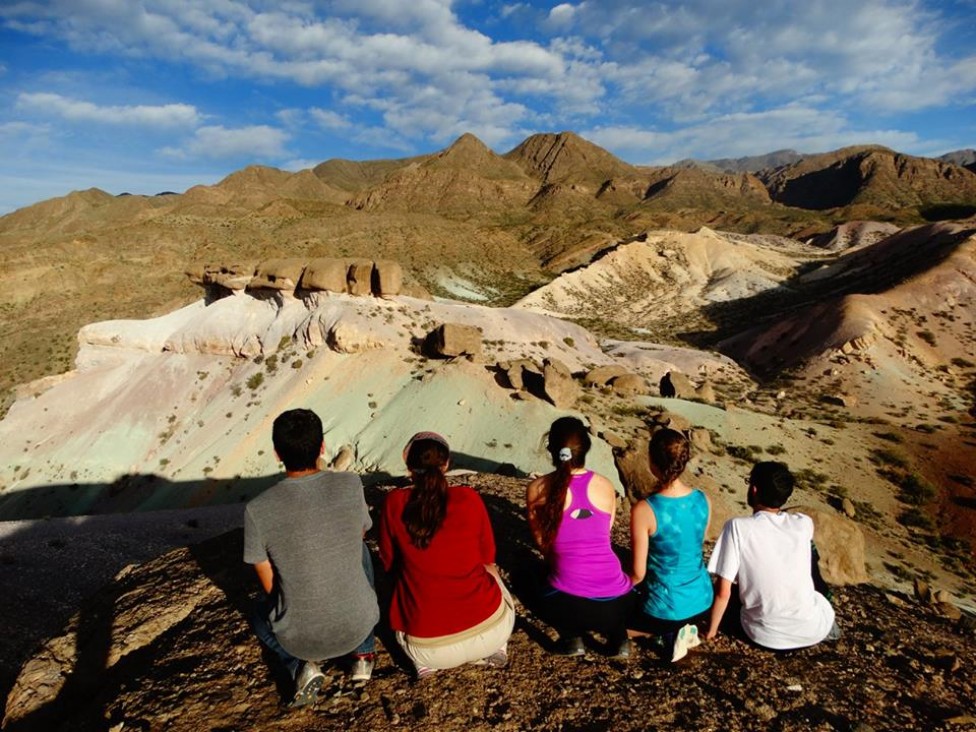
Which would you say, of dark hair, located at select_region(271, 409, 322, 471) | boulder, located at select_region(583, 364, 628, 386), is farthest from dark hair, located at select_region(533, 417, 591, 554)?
boulder, located at select_region(583, 364, 628, 386)

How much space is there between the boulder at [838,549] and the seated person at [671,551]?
4611mm

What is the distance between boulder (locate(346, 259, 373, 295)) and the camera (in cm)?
1873

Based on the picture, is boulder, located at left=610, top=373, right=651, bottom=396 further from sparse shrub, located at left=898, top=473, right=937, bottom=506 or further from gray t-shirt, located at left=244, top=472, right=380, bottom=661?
gray t-shirt, located at left=244, top=472, right=380, bottom=661

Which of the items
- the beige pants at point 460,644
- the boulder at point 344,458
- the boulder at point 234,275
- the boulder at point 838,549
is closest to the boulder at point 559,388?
the boulder at point 344,458

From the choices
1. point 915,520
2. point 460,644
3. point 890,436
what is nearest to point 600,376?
point 915,520

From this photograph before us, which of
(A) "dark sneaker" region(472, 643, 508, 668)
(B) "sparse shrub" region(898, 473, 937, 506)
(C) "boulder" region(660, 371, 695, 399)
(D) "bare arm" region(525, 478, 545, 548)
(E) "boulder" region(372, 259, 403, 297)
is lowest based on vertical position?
(B) "sparse shrub" region(898, 473, 937, 506)

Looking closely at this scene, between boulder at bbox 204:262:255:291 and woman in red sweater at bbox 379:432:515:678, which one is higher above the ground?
boulder at bbox 204:262:255:291

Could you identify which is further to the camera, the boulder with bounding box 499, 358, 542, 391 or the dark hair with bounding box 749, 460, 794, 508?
the boulder with bounding box 499, 358, 542, 391

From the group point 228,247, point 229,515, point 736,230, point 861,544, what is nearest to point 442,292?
point 228,247

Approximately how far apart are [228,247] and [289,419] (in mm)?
62273

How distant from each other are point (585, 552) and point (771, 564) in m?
1.25

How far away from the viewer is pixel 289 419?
2.93 metres

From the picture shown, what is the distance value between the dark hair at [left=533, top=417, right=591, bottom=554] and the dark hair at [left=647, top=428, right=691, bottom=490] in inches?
18.9

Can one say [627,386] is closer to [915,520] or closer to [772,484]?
[915,520]
